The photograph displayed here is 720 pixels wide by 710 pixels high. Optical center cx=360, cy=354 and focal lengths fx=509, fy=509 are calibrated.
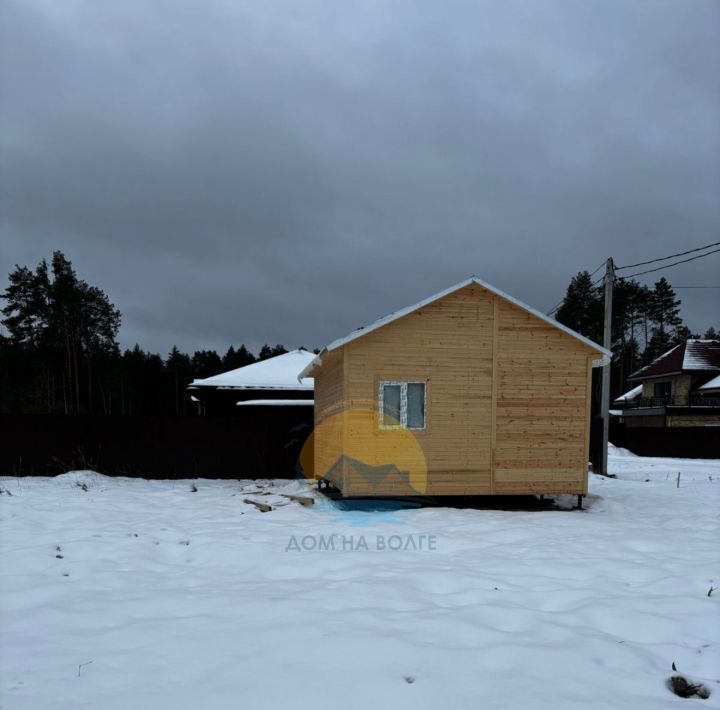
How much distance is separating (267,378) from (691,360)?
1110 inches

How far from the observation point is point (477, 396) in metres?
10.2

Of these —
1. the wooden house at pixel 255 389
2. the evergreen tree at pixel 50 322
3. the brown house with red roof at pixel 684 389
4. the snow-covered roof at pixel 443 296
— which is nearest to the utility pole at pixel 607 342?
the snow-covered roof at pixel 443 296

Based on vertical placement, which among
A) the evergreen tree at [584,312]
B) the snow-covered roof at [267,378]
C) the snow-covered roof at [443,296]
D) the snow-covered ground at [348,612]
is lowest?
the snow-covered ground at [348,612]

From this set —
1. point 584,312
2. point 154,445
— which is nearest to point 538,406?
point 154,445

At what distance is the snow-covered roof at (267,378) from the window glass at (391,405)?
9.05 m

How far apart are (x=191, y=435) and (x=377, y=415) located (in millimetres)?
6608

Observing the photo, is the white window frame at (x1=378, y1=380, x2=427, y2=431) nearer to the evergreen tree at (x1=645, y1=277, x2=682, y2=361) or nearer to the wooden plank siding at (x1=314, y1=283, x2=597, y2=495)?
the wooden plank siding at (x1=314, y1=283, x2=597, y2=495)

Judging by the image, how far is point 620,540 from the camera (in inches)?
290

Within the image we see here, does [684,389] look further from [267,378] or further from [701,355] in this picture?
[267,378]

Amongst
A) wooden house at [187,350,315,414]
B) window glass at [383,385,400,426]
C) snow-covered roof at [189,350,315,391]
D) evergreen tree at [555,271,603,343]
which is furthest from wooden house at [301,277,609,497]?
evergreen tree at [555,271,603,343]

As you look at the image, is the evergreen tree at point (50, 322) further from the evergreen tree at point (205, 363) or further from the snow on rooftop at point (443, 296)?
the snow on rooftop at point (443, 296)

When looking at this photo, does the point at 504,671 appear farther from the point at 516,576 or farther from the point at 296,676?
the point at 516,576

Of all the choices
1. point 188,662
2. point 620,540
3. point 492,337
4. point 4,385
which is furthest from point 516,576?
point 4,385

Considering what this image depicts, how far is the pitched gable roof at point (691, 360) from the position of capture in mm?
32719
